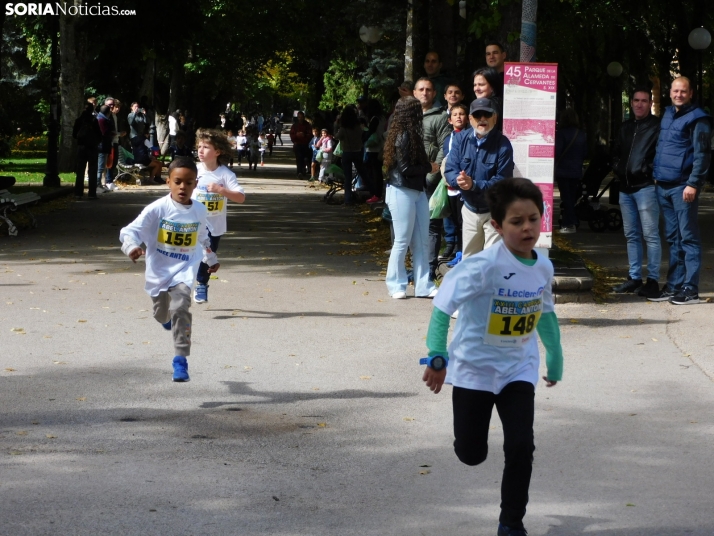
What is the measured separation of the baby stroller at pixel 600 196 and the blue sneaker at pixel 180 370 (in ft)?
35.9

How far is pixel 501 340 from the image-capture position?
4738mm

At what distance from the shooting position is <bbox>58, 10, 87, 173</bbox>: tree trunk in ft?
99.3

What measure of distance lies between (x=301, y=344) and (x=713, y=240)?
9.60 m

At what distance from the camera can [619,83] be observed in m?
46.3

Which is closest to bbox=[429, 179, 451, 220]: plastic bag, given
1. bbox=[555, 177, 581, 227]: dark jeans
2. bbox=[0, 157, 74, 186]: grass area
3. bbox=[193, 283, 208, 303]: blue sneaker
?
bbox=[193, 283, 208, 303]: blue sneaker

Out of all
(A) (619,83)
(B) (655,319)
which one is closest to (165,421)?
(B) (655,319)

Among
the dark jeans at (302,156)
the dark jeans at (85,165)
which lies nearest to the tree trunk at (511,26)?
the dark jeans at (85,165)

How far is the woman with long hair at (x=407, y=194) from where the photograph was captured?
441 inches

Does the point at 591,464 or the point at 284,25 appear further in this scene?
the point at 284,25

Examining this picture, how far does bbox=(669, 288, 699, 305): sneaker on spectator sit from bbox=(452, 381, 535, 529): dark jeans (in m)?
6.77

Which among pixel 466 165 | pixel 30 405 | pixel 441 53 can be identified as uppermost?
pixel 441 53

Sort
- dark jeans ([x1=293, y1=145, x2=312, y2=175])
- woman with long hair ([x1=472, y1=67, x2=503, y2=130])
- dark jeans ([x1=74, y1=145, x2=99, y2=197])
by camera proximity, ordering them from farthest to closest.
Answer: dark jeans ([x1=293, y1=145, x2=312, y2=175]) < dark jeans ([x1=74, y1=145, x2=99, y2=197]) < woman with long hair ([x1=472, y1=67, x2=503, y2=130])

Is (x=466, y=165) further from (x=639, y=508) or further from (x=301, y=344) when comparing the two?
(x=639, y=508)

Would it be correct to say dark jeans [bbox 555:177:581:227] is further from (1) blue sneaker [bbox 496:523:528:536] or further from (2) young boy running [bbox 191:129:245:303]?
(1) blue sneaker [bbox 496:523:528:536]
